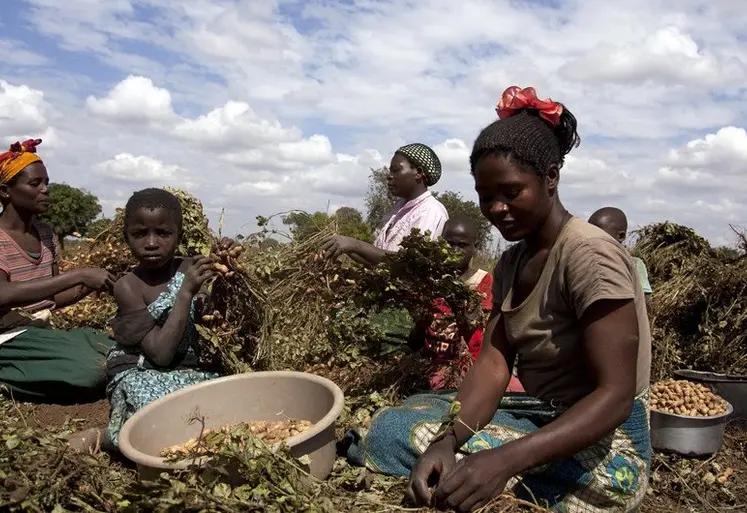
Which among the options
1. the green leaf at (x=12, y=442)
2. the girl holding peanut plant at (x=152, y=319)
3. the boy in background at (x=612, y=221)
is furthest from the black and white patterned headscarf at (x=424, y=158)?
the green leaf at (x=12, y=442)

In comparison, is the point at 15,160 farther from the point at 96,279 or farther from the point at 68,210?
the point at 68,210

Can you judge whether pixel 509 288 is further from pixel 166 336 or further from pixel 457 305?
pixel 166 336

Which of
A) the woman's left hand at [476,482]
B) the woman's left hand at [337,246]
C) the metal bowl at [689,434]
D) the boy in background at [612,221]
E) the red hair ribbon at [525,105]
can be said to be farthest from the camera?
the boy in background at [612,221]

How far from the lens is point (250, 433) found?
2465 mm

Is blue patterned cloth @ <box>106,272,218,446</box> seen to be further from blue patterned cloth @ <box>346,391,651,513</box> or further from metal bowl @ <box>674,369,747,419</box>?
metal bowl @ <box>674,369,747,419</box>

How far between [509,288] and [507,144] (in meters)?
0.59

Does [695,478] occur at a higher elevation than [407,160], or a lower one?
lower

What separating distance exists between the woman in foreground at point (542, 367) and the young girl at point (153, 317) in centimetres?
123

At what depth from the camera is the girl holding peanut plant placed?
10.4ft

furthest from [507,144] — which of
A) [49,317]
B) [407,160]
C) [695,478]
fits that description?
[49,317]

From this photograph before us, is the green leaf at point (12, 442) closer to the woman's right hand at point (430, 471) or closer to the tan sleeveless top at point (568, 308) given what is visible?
the woman's right hand at point (430, 471)

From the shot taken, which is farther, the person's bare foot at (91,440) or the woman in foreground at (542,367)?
the person's bare foot at (91,440)

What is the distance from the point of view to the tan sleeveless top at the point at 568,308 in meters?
1.95

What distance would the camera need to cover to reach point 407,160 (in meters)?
4.89
